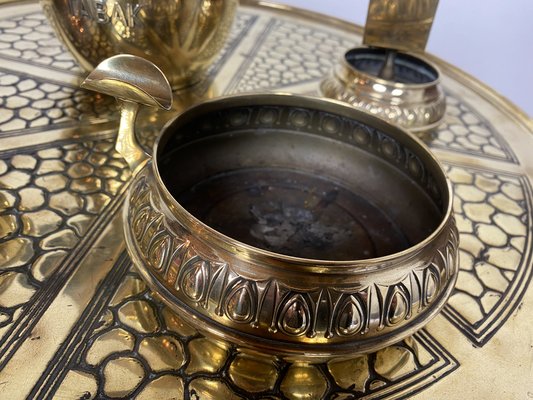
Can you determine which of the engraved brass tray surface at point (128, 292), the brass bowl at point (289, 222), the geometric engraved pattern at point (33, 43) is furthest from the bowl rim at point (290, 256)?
the geometric engraved pattern at point (33, 43)

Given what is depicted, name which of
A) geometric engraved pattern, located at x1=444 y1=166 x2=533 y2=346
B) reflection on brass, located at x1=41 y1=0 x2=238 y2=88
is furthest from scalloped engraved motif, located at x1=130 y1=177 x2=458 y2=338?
reflection on brass, located at x1=41 y1=0 x2=238 y2=88

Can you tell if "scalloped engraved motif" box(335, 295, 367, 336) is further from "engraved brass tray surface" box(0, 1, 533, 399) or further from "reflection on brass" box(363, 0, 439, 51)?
"reflection on brass" box(363, 0, 439, 51)

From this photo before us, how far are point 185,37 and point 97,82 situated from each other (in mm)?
343

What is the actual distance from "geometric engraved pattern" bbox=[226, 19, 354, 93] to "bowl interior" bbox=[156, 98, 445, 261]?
10.7 inches

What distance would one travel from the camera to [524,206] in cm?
77

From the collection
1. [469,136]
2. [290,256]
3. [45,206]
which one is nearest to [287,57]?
[469,136]

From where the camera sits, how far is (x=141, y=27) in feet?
2.41

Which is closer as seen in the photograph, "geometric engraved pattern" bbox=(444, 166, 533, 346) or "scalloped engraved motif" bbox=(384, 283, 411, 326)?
"scalloped engraved motif" bbox=(384, 283, 411, 326)

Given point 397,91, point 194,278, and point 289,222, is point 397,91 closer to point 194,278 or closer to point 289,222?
point 289,222

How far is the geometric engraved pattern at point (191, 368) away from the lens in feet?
1.45

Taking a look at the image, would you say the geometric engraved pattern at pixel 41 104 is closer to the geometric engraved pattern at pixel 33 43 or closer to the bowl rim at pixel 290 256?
the geometric engraved pattern at pixel 33 43

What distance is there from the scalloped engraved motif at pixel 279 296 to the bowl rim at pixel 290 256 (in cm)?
2

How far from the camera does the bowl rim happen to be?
398 millimetres

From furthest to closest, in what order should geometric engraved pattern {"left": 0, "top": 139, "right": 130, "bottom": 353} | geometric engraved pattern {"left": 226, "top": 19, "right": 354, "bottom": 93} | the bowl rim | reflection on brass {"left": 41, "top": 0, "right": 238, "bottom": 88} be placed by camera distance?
geometric engraved pattern {"left": 226, "top": 19, "right": 354, "bottom": 93}
reflection on brass {"left": 41, "top": 0, "right": 238, "bottom": 88}
geometric engraved pattern {"left": 0, "top": 139, "right": 130, "bottom": 353}
the bowl rim
